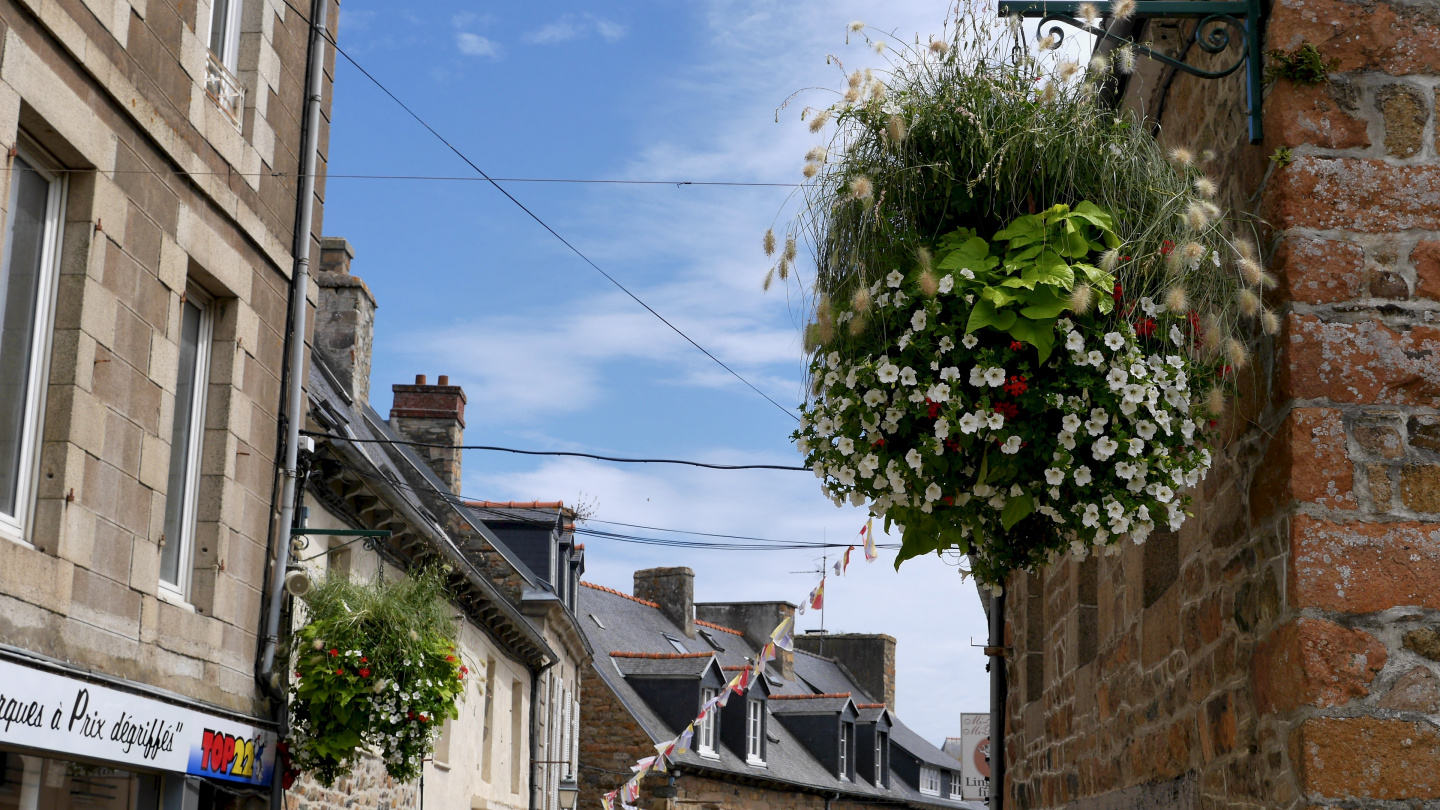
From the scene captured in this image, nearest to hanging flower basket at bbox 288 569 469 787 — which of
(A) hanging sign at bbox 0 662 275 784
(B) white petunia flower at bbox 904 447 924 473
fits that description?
(A) hanging sign at bbox 0 662 275 784

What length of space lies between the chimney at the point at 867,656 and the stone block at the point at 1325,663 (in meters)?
38.9

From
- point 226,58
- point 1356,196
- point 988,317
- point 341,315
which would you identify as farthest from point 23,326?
point 341,315

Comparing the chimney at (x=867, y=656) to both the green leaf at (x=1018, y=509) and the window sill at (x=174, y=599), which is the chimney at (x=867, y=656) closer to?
the window sill at (x=174, y=599)

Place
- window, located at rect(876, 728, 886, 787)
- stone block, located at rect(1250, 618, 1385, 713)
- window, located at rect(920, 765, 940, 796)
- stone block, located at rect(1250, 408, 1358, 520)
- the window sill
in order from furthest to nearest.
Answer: window, located at rect(920, 765, 940, 796), window, located at rect(876, 728, 886, 787), the window sill, stone block, located at rect(1250, 408, 1358, 520), stone block, located at rect(1250, 618, 1385, 713)

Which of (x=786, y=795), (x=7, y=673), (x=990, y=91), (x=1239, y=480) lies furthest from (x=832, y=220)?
(x=786, y=795)

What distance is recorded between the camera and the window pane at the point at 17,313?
6.23 metres

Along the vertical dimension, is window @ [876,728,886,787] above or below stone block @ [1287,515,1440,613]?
below

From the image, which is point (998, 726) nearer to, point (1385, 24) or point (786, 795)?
point (1385, 24)

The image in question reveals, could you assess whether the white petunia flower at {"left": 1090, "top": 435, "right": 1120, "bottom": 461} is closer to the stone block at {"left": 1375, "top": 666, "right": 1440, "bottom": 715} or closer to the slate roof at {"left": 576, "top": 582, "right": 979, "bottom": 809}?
the stone block at {"left": 1375, "top": 666, "right": 1440, "bottom": 715}

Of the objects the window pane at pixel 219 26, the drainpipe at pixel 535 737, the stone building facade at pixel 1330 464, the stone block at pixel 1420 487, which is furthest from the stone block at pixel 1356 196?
the drainpipe at pixel 535 737

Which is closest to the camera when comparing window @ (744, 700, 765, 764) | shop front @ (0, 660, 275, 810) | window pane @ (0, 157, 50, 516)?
shop front @ (0, 660, 275, 810)

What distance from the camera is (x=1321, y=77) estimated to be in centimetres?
416

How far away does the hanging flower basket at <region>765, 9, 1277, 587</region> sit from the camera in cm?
371

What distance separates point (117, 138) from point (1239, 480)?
18.0 ft
